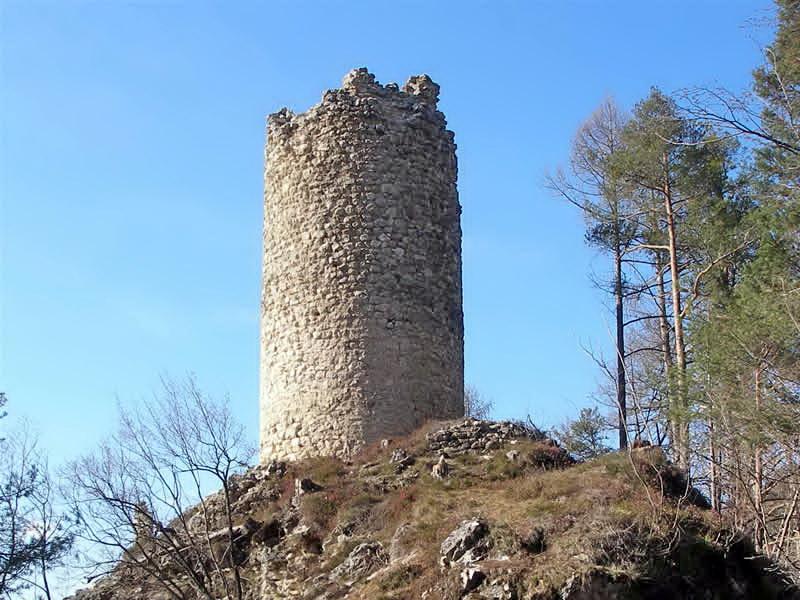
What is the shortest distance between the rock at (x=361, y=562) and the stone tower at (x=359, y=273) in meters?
2.50

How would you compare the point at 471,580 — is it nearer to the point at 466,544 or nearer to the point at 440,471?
the point at 466,544

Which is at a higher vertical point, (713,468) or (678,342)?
(678,342)

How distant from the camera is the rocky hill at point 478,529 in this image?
11.1 m

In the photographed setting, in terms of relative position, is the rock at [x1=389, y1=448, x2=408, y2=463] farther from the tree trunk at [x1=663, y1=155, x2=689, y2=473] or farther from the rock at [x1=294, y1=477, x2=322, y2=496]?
the tree trunk at [x1=663, y1=155, x2=689, y2=473]

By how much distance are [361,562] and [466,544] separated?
5.28 ft

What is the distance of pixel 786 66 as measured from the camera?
15.5 m

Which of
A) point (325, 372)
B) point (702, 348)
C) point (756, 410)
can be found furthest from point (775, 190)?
point (325, 372)

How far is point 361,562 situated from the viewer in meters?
12.7

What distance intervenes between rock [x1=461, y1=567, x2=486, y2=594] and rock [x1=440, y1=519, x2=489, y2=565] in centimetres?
32

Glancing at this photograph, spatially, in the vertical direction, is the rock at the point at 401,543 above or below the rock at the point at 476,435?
below

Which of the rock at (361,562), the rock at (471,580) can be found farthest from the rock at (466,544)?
the rock at (361,562)

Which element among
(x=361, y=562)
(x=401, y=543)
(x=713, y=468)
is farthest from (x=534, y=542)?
(x=713, y=468)

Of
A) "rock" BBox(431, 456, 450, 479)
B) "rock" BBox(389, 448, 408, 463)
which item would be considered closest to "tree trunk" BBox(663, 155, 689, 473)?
"rock" BBox(431, 456, 450, 479)

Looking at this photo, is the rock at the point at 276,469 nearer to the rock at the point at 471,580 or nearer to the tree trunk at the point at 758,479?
the rock at the point at 471,580
